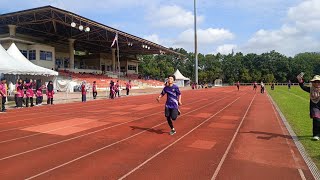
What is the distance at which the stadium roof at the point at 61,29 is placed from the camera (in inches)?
1683

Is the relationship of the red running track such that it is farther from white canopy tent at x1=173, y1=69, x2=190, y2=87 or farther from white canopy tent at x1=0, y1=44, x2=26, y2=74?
white canopy tent at x1=173, y1=69, x2=190, y2=87

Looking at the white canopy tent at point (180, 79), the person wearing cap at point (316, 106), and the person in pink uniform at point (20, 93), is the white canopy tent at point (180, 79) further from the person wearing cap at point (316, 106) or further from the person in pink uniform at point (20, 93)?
the person wearing cap at point (316, 106)

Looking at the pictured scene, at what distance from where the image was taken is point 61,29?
167ft

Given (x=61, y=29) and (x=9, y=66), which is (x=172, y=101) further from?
(x=61, y=29)

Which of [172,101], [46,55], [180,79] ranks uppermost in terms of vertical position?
[46,55]

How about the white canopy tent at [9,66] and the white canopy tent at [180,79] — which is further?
the white canopy tent at [180,79]

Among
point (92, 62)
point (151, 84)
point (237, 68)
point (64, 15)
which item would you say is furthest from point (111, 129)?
point (237, 68)

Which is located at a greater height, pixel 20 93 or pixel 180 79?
pixel 180 79

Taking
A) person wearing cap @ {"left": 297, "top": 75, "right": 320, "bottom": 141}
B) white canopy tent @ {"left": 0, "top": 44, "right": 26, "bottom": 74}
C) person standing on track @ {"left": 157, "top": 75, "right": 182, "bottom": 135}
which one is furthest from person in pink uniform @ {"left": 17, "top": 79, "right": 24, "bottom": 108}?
person wearing cap @ {"left": 297, "top": 75, "right": 320, "bottom": 141}

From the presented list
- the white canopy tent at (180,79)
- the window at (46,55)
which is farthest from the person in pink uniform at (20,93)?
the white canopy tent at (180,79)

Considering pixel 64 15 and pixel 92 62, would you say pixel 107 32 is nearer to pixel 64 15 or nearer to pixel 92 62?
pixel 64 15

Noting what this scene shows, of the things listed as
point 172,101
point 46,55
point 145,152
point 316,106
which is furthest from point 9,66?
point 46,55

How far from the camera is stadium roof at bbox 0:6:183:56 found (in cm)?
4275

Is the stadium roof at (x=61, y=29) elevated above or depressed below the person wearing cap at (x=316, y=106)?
above
